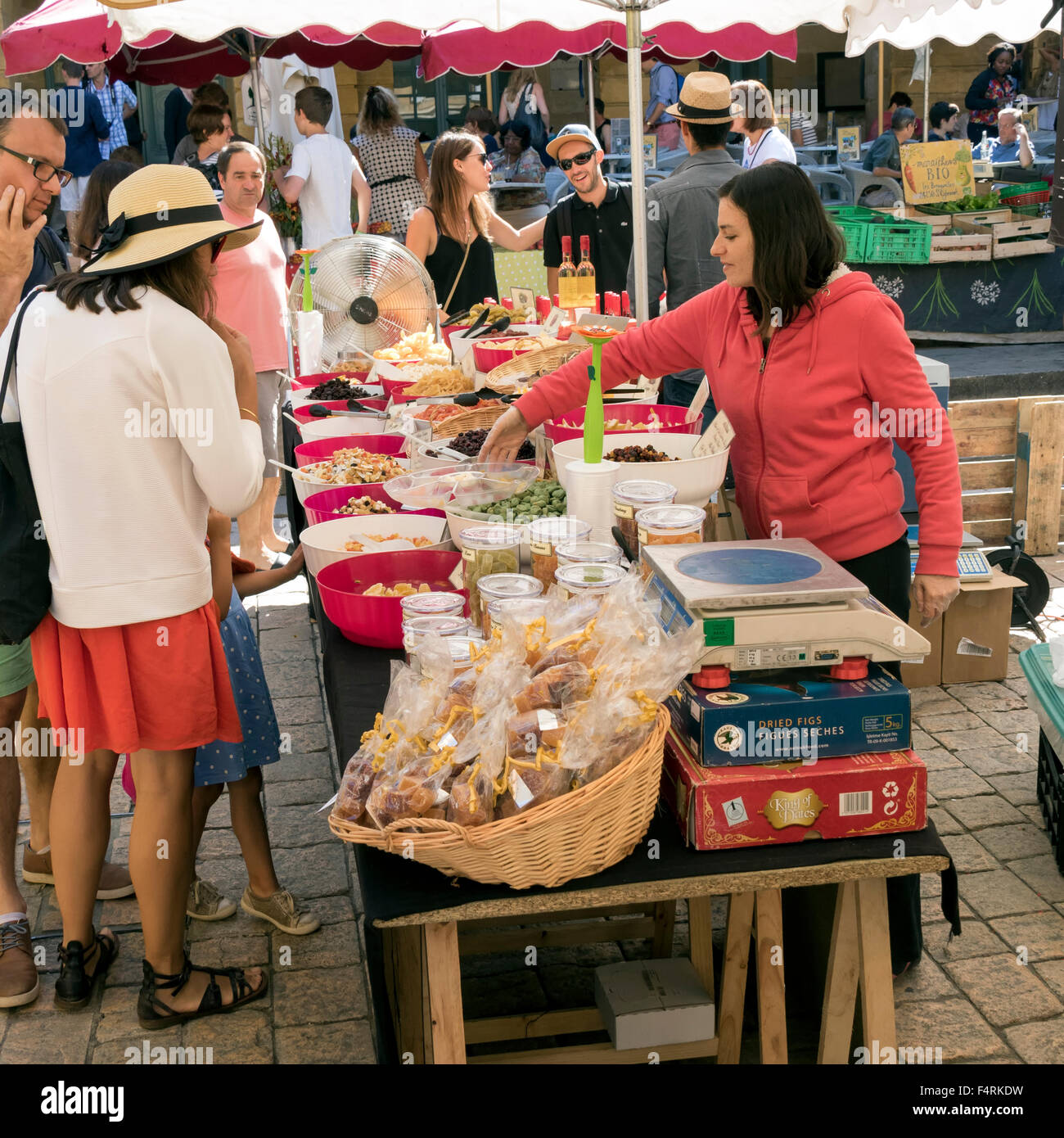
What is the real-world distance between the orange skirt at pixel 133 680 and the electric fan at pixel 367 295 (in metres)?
3.04

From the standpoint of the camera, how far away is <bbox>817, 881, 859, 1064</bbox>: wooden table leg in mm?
2236

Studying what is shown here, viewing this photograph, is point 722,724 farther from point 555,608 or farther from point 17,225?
point 17,225

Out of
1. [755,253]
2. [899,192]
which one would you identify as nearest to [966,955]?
[755,253]

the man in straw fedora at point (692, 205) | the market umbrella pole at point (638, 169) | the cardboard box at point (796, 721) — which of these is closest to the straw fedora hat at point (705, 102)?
the man in straw fedora at point (692, 205)

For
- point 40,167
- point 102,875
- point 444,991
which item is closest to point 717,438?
point 444,991

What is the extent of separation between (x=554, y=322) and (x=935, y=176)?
579 cm

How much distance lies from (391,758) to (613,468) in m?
1.02

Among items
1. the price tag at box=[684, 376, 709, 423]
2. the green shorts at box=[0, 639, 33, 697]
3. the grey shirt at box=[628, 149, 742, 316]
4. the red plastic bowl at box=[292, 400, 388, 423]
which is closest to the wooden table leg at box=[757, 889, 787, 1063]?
the price tag at box=[684, 376, 709, 423]

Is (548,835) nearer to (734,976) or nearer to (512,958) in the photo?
(734,976)

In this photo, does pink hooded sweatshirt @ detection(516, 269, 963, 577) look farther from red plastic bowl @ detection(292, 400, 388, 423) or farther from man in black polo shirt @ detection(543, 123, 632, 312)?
man in black polo shirt @ detection(543, 123, 632, 312)

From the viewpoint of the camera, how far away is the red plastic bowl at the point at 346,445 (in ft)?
13.0

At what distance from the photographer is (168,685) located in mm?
2699

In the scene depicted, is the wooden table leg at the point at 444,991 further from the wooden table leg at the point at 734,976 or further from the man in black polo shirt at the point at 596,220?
the man in black polo shirt at the point at 596,220

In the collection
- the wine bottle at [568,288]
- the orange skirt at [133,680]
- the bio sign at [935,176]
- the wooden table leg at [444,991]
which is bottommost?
the wooden table leg at [444,991]
